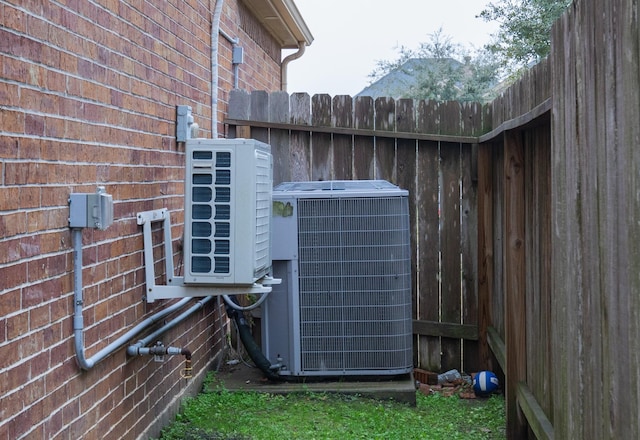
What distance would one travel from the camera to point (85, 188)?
375 cm

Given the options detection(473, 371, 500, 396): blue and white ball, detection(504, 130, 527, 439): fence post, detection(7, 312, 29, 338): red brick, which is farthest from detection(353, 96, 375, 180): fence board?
detection(7, 312, 29, 338): red brick

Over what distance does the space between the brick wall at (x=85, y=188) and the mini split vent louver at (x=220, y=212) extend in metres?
0.28

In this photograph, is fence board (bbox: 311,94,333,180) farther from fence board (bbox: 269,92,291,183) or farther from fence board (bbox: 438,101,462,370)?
fence board (bbox: 438,101,462,370)

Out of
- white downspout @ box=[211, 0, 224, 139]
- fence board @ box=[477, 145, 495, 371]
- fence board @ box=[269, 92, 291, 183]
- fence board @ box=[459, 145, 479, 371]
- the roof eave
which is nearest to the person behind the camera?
white downspout @ box=[211, 0, 224, 139]

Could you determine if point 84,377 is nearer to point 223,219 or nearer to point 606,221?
point 223,219

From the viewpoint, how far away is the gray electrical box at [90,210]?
3.54 metres

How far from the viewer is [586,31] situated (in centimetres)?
281

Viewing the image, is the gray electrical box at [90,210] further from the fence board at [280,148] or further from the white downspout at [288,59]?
the white downspout at [288,59]

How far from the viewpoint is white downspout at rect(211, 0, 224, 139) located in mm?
6477

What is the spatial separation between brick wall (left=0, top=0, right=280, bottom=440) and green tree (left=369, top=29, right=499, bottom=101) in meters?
16.6

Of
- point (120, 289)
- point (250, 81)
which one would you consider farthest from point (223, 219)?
point (250, 81)

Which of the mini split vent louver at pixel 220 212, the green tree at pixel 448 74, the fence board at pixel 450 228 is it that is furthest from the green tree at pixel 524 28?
the mini split vent louver at pixel 220 212

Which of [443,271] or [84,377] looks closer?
[84,377]

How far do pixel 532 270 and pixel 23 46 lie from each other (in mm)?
2845
